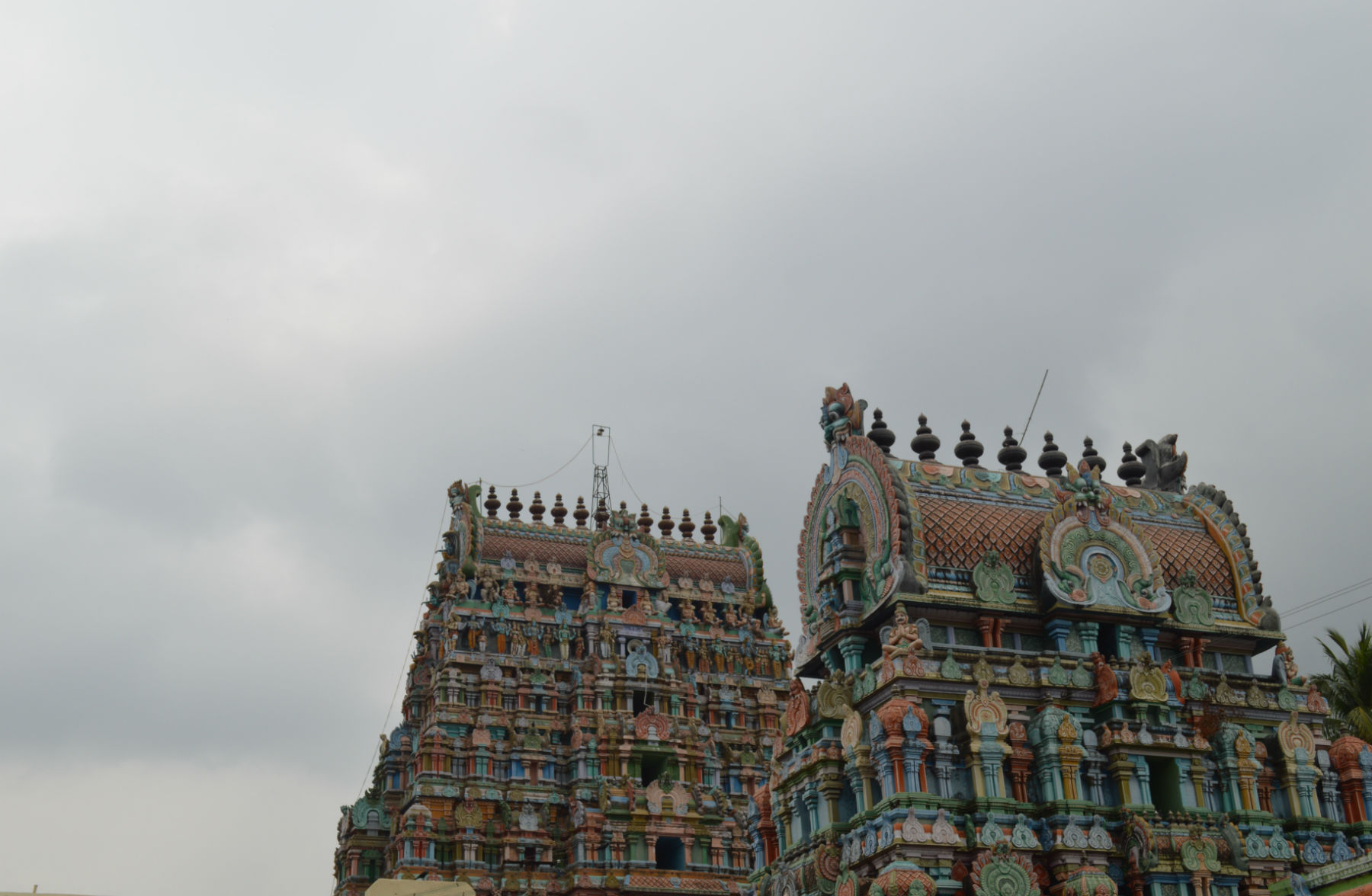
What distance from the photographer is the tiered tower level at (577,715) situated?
45.6m

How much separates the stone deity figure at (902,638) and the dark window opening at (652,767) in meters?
21.0

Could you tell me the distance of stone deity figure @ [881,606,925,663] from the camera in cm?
2827

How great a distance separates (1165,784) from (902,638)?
19.9 feet

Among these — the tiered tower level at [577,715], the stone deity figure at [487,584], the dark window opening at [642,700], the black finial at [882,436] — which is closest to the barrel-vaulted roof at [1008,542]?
the black finial at [882,436]

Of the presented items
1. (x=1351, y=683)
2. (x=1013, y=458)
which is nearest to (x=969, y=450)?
(x=1013, y=458)

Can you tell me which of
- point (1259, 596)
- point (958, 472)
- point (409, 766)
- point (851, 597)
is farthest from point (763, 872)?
point (409, 766)

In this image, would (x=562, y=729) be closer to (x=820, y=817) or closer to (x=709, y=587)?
(x=709, y=587)

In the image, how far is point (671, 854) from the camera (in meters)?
47.0

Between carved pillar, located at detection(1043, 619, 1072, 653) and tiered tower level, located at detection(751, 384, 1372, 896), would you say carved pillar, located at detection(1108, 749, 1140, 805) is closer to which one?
tiered tower level, located at detection(751, 384, 1372, 896)

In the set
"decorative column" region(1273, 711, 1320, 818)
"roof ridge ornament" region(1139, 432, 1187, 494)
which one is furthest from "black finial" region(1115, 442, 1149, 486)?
"decorative column" region(1273, 711, 1320, 818)

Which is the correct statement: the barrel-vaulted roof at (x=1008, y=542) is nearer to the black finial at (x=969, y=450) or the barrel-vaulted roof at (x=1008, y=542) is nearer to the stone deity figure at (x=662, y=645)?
the black finial at (x=969, y=450)

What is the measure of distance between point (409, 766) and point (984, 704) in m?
27.9

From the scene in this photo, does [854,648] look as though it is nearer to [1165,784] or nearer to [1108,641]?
[1108,641]

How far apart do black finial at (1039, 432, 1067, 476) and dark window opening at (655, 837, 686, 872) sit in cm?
1928
